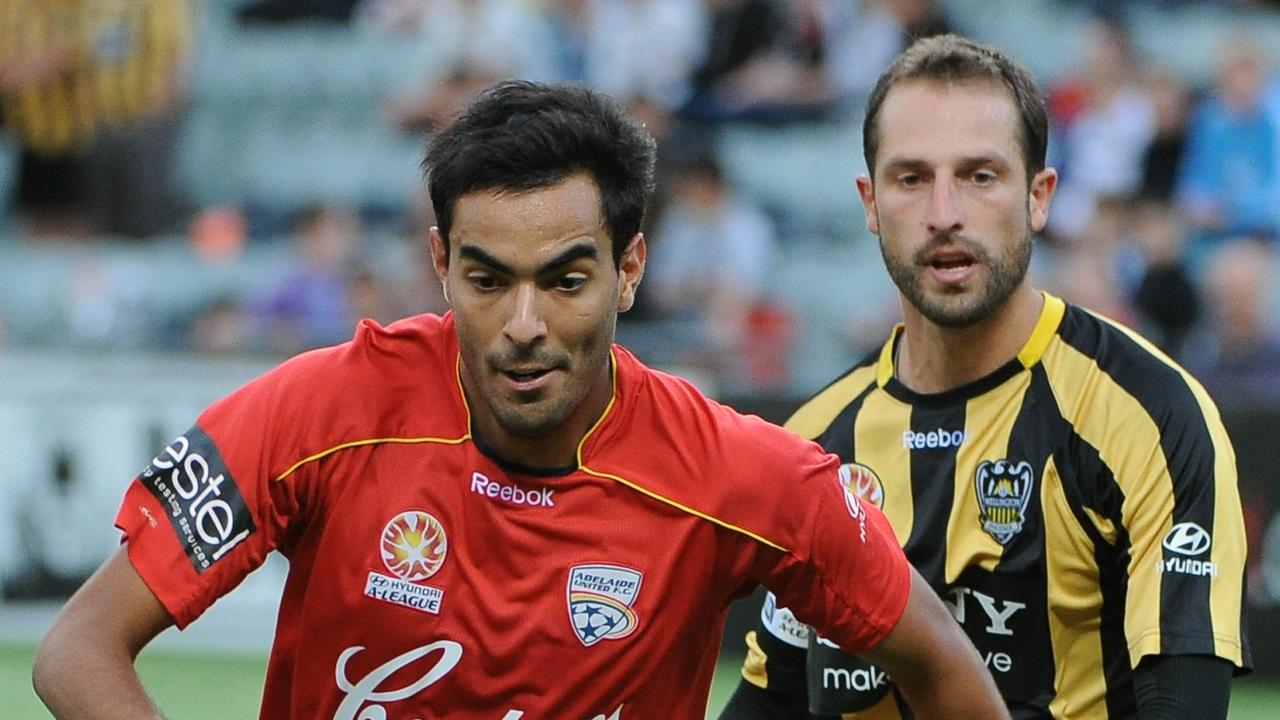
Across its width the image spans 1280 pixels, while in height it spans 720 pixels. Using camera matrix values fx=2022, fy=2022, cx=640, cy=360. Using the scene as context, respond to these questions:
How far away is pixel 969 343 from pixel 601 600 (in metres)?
1.14

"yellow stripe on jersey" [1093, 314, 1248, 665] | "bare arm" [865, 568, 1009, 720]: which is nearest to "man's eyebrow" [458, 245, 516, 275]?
"bare arm" [865, 568, 1009, 720]

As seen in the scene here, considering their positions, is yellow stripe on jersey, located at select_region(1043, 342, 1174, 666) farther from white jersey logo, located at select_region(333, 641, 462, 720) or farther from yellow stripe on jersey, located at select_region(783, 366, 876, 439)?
white jersey logo, located at select_region(333, 641, 462, 720)

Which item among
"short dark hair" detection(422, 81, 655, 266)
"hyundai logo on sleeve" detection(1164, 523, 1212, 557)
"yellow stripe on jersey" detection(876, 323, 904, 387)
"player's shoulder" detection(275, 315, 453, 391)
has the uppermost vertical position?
"short dark hair" detection(422, 81, 655, 266)

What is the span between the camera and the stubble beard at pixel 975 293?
4164 millimetres

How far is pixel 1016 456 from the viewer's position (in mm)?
4145

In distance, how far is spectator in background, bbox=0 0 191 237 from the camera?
43.7 ft

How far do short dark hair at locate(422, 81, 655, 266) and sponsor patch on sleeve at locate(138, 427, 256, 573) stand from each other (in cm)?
56

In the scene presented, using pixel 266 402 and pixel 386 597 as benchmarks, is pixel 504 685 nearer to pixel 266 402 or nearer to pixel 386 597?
pixel 386 597

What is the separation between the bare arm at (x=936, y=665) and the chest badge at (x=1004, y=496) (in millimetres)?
500

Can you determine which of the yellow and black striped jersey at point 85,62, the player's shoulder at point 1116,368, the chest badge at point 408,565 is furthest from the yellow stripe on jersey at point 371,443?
the yellow and black striped jersey at point 85,62

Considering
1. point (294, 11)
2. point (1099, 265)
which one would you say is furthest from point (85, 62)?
point (1099, 265)

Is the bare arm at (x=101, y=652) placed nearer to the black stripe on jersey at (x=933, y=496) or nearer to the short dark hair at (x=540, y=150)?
the short dark hair at (x=540, y=150)

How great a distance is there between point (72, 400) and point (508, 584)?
7066 millimetres

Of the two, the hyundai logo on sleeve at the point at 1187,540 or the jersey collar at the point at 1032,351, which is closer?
the hyundai logo on sleeve at the point at 1187,540
